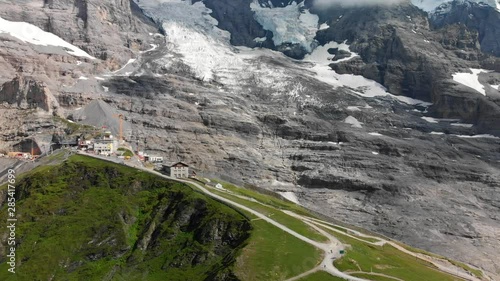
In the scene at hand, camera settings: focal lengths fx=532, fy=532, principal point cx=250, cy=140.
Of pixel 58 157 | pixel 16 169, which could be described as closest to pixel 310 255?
pixel 58 157

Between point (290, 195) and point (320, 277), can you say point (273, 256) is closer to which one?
point (320, 277)

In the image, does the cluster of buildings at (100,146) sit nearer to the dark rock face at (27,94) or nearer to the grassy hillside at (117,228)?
the grassy hillside at (117,228)

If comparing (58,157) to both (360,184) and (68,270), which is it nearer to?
(68,270)

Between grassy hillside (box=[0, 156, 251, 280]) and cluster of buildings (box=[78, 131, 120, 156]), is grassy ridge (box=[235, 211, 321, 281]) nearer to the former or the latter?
grassy hillside (box=[0, 156, 251, 280])

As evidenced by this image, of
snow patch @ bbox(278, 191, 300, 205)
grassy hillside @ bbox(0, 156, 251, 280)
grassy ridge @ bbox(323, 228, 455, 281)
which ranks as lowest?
snow patch @ bbox(278, 191, 300, 205)

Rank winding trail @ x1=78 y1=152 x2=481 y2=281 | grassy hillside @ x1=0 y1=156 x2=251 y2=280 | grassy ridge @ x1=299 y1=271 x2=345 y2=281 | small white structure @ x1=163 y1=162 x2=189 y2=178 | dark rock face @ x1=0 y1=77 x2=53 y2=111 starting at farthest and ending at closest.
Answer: dark rock face @ x1=0 y1=77 x2=53 y2=111
small white structure @ x1=163 y1=162 x2=189 y2=178
grassy hillside @ x1=0 y1=156 x2=251 y2=280
winding trail @ x1=78 y1=152 x2=481 y2=281
grassy ridge @ x1=299 y1=271 x2=345 y2=281

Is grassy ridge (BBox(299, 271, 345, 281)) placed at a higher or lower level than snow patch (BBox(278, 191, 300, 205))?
higher

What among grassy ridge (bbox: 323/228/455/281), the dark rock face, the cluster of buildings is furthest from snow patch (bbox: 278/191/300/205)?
the dark rock face

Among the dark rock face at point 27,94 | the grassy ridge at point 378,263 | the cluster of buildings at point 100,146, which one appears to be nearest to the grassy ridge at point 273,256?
the grassy ridge at point 378,263

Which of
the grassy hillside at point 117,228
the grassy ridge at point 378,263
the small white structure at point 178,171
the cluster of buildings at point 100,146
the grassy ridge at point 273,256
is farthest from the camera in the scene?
the cluster of buildings at point 100,146

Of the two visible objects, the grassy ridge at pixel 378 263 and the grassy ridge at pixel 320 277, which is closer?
the grassy ridge at pixel 320 277
